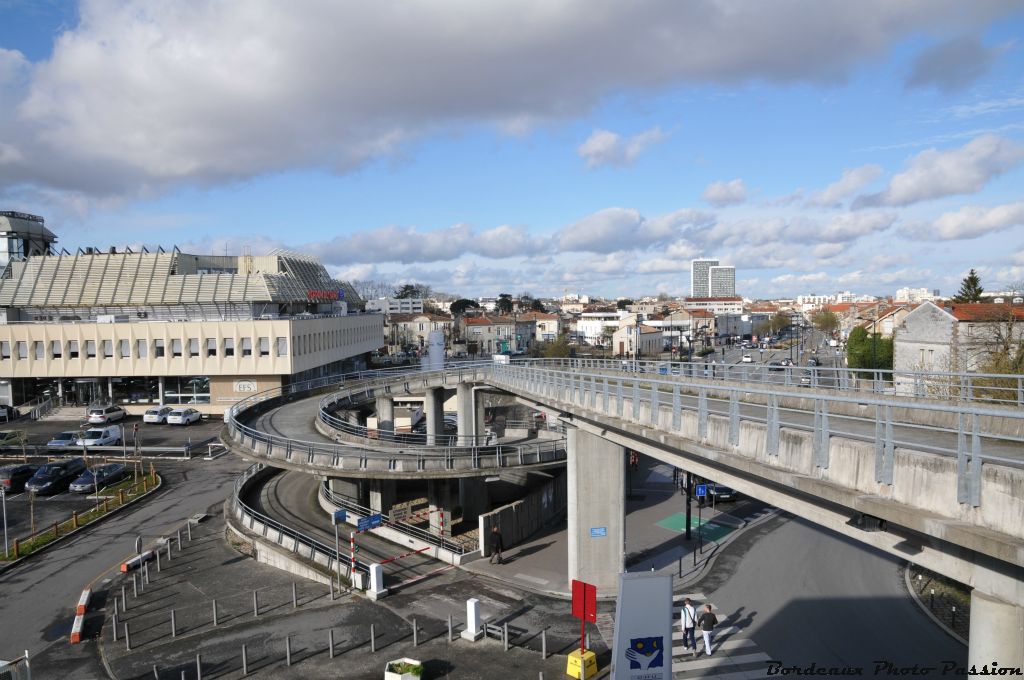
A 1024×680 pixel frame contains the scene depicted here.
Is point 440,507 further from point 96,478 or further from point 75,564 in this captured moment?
point 96,478

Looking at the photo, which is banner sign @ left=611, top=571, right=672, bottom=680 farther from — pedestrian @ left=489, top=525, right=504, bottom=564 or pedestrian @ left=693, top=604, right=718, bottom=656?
pedestrian @ left=489, top=525, right=504, bottom=564

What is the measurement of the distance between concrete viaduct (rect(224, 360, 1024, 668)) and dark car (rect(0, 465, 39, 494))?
12235mm

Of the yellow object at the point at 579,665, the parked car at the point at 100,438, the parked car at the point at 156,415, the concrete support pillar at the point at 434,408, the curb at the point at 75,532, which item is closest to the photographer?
the yellow object at the point at 579,665

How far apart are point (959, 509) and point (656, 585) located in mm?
4757

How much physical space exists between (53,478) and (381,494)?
1682 centimetres

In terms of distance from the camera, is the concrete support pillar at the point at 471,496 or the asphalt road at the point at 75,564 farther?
Result: the concrete support pillar at the point at 471,496

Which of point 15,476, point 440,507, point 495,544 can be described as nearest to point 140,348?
point 15,476

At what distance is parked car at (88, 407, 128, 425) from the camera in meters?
48.2

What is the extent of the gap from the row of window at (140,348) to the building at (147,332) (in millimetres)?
78

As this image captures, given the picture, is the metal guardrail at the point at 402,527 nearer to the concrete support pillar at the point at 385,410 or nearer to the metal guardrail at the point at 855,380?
the metal guardrail at the point at 855,380

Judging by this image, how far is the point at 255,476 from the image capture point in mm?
30219

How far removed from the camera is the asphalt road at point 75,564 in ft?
55.8

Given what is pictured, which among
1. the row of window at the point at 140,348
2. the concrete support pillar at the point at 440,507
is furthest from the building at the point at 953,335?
the row of window at the point at 140,348

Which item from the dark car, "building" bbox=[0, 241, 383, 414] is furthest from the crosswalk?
"building" bbox=[0, 241, 383, 414]
